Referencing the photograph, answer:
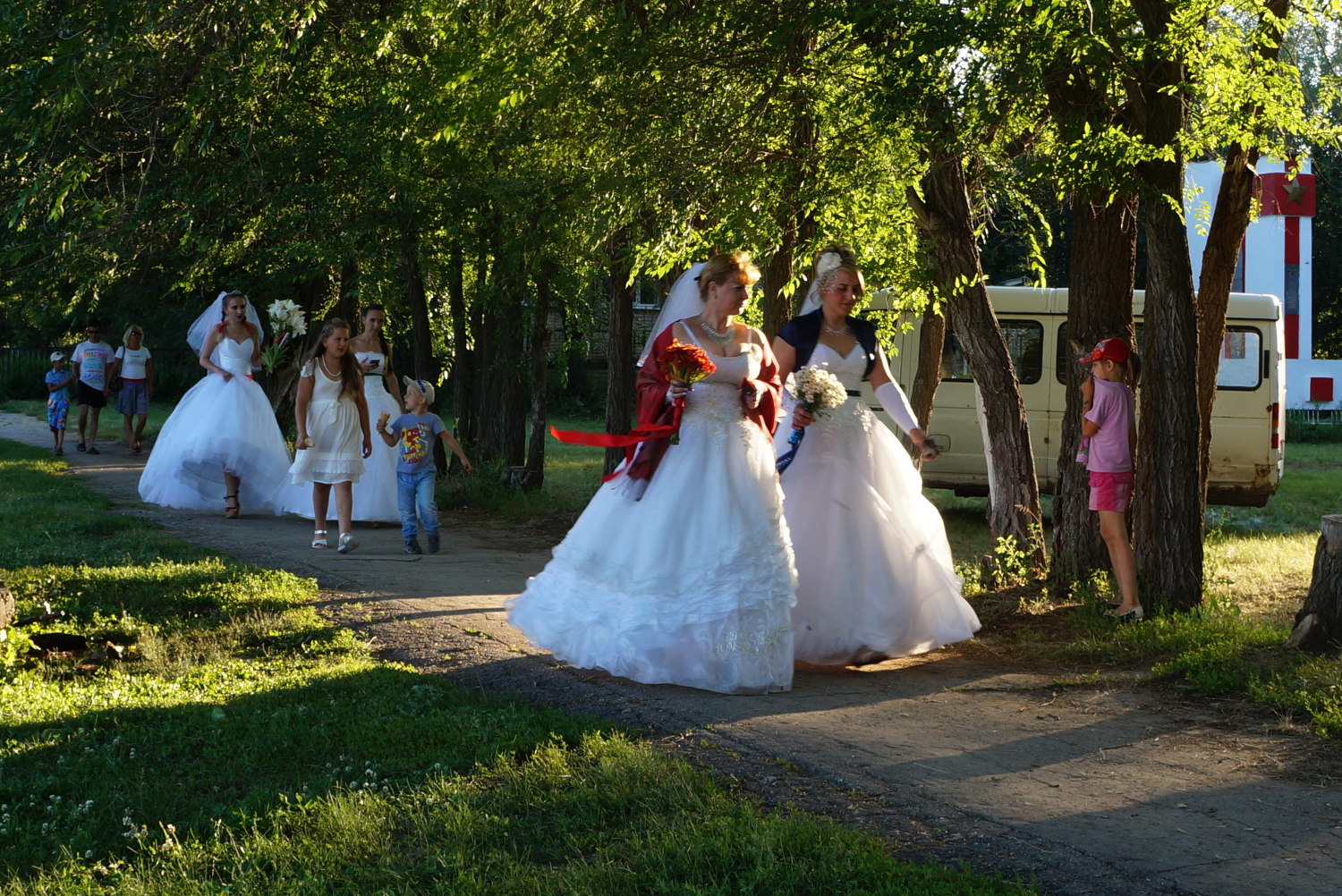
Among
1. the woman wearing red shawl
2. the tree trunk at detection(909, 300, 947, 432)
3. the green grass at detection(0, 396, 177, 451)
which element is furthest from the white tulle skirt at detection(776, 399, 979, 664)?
the green grass at detection(0, 396, 177, 451)

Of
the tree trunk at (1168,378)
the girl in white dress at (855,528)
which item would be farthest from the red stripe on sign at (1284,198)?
the girl in white dress at (855,528)

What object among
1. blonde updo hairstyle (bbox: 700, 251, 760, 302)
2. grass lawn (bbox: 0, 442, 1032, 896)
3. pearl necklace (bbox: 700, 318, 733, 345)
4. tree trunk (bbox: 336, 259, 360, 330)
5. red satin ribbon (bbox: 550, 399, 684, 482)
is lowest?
grass lawn (bbox: 0, 442, 1032, 896)

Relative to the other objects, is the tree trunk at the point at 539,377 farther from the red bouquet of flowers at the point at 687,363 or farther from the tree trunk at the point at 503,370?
the red bouquet of flowers at the point at 687,363

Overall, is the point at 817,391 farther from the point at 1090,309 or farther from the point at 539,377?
the point at 539,377

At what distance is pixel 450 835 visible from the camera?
14.4 feet

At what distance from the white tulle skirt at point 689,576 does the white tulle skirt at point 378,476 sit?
6.34m

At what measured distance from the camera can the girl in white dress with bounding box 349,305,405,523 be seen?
13.2 metres

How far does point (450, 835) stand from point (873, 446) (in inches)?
151

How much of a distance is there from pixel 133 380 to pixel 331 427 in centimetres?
Result: 1128

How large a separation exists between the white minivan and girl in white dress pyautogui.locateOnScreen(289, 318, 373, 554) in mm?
6084

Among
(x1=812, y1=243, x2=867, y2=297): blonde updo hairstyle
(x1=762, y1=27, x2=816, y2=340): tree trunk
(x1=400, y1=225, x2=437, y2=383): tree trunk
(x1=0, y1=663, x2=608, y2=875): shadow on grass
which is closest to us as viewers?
(x1=0, y1=663, x2=608, y2=875): shadow on grass

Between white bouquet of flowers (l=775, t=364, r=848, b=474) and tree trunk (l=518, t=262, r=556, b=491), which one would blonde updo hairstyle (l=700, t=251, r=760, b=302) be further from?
tree trunk (l=518, t=262, r=556, b=491)

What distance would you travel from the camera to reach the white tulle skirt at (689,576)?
6508mm

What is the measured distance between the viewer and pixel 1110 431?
28.7ft
